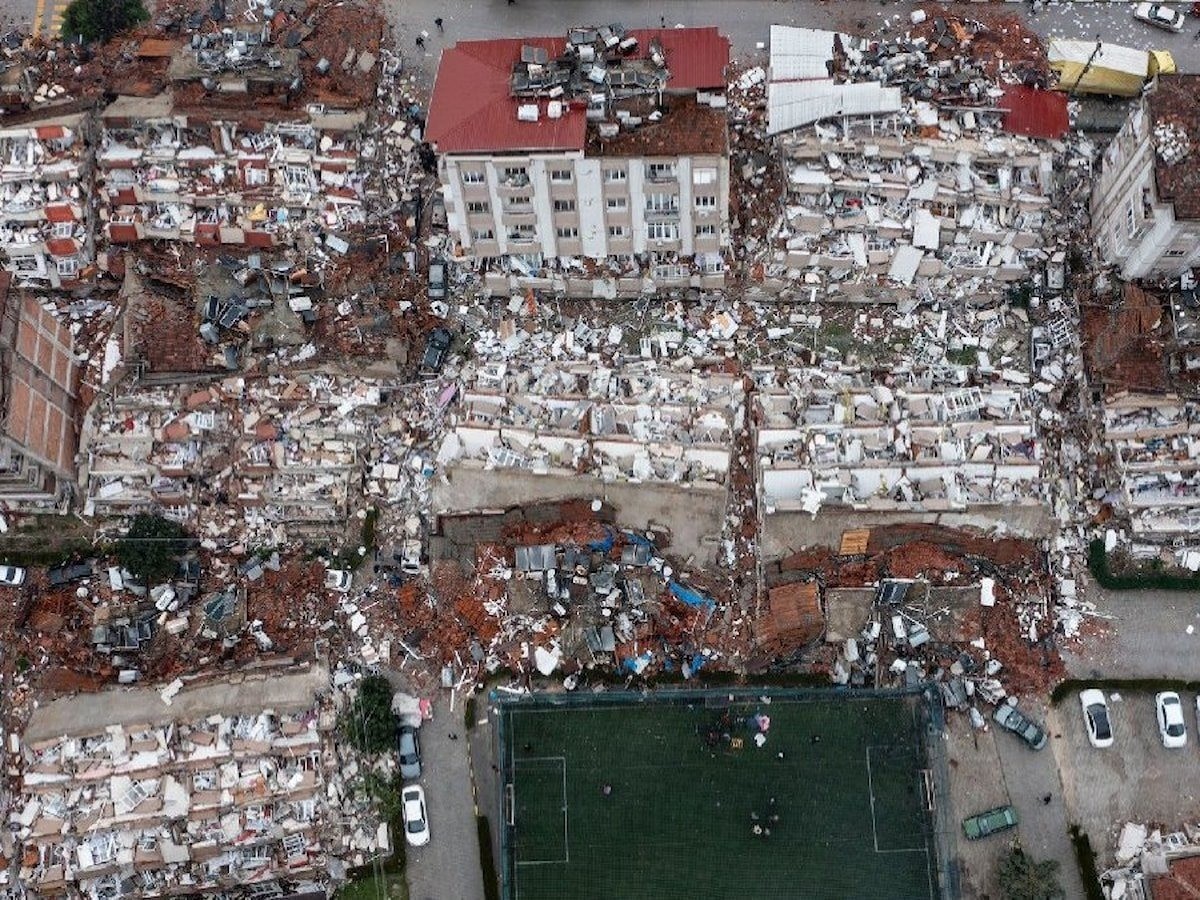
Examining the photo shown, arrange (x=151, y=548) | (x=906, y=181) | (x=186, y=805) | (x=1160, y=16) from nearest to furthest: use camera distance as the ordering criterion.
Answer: (x=186, y=805)
(x=151, y=548)
(x=906, y=181)
(x=1160, y=16)

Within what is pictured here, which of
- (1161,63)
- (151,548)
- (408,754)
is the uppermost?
(1161,63)

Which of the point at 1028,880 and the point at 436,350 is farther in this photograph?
the point at 436,350

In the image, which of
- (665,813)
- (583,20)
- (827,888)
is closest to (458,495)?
(665,813)

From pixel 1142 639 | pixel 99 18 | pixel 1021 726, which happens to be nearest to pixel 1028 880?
pixel 1021 726

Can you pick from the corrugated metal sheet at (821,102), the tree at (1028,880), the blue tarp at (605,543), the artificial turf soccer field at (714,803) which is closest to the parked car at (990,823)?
the tree at (1028,880)

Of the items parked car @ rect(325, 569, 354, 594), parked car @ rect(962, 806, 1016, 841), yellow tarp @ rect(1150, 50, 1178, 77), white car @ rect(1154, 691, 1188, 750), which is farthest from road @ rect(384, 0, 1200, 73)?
parked car @ rect(962, 806, 1016, 841)

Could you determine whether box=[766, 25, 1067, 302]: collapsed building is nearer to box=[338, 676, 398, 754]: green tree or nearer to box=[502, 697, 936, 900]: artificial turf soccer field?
box=[502, 697, 936, 900]: artificial turf soccer field

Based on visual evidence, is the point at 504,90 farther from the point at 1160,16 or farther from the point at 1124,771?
the point at 1124,771
